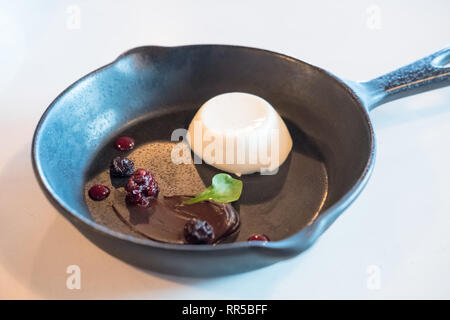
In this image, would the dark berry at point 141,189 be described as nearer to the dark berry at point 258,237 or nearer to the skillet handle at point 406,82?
the dark berry at point 258,237

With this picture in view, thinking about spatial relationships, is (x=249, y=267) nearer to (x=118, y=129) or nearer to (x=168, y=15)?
(x=118, y=129)

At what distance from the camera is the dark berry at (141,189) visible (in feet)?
5.24

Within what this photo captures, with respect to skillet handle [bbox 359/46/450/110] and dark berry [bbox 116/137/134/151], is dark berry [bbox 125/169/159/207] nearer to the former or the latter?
dark berry [bbox 116/137/134/151]

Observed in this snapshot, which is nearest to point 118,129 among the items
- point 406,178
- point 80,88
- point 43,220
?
point 80,88

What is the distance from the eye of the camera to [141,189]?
161cm

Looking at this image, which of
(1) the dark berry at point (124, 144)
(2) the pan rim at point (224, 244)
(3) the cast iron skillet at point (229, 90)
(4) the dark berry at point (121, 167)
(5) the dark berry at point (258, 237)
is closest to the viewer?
(2) the pan rim at point (224, 244)

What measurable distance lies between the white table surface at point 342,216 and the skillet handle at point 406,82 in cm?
22

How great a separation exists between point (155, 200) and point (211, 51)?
0.70m

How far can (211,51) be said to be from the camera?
6.50 feet

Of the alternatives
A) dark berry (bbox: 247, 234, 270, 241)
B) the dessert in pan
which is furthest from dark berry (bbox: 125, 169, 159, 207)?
dark berry (bbox: 247, 234, 270, 241)

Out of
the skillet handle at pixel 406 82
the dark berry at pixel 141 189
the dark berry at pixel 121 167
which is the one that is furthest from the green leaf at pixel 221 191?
the skillet handle at pixel 406 82

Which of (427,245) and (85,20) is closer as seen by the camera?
(427,245)

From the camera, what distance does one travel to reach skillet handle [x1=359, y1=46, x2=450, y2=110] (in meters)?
1.76

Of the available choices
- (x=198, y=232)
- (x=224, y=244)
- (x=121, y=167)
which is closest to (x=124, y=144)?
(x=121, y=167)
